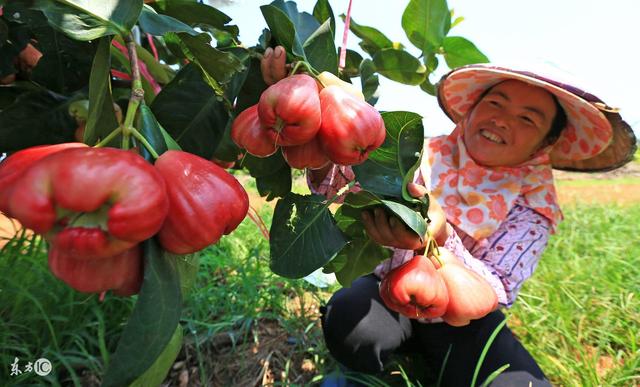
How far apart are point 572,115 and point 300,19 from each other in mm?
761

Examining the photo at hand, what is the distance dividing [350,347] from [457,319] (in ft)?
1.58

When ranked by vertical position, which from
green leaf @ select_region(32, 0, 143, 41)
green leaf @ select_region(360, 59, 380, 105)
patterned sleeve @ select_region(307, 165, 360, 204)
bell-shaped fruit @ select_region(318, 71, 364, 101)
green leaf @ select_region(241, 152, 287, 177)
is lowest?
patterned sleeve @ select_region(307, 165, 360, 204)

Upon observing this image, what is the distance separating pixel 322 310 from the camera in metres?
1.12

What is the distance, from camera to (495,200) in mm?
1065

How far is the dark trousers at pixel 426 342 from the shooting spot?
0.97 m

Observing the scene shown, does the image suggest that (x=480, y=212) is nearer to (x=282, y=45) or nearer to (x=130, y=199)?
(x=282, y=45)

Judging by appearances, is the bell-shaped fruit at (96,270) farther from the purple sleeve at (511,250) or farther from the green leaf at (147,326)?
the purple sleeve at (511,250)

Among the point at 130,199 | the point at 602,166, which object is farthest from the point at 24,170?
the point at 602,166

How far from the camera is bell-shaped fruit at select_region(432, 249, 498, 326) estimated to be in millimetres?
542

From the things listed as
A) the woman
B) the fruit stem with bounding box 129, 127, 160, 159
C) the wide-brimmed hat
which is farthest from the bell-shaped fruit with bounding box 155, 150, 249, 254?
the wide-brimmed hat

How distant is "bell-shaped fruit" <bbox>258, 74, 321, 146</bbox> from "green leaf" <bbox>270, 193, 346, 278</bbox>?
0.12 metres

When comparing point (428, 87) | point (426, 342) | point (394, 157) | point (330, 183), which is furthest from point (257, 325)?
point (394, 157)

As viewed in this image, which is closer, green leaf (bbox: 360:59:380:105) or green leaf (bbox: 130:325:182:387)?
green leaf (bbox: 130:325:182:387)

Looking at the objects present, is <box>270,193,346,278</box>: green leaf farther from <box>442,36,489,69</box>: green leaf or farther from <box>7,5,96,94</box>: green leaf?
<box>442,36,489,69</box>: green leaf
